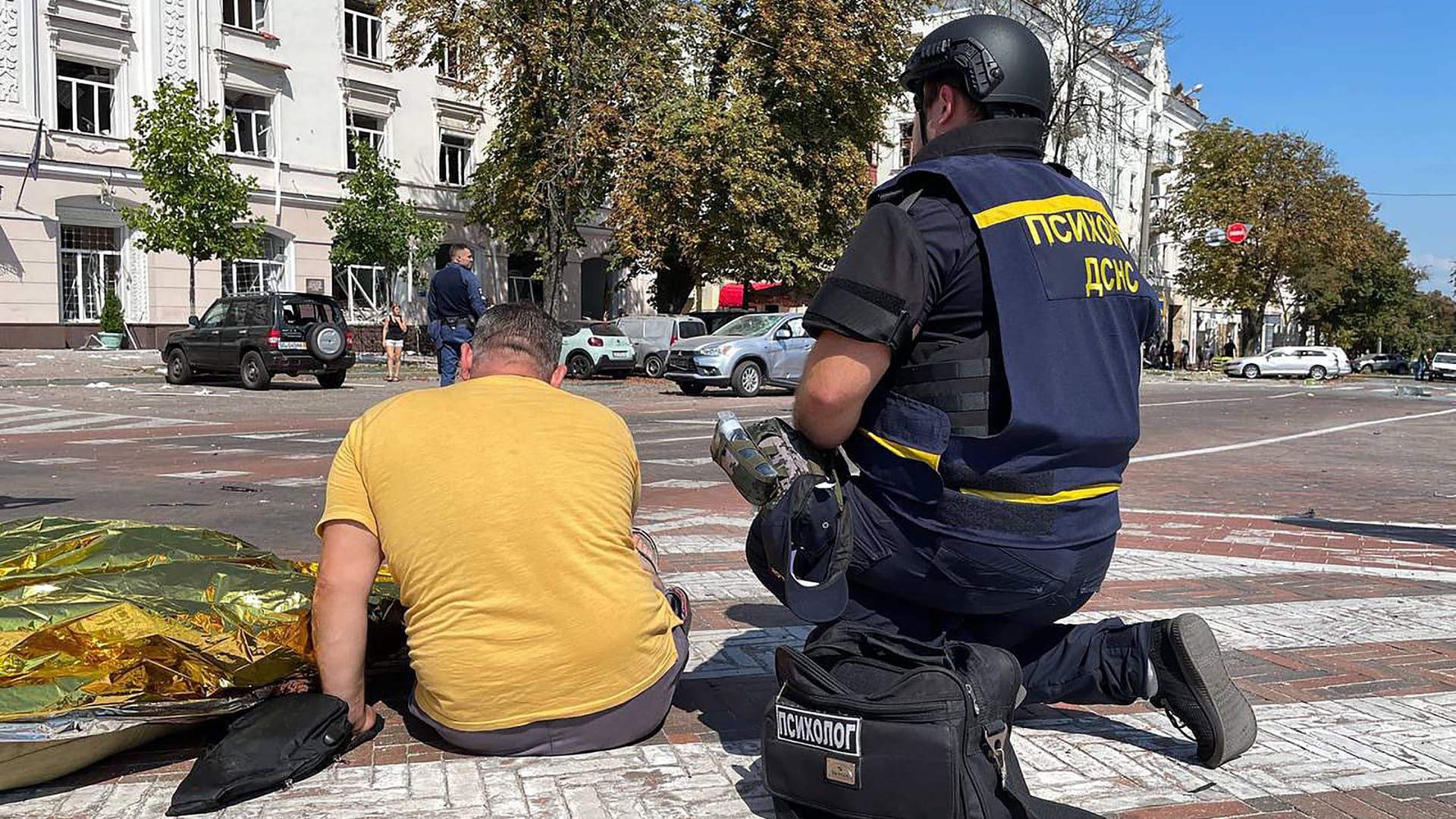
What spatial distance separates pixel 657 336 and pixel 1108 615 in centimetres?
2491

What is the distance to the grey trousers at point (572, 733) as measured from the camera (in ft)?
10.2

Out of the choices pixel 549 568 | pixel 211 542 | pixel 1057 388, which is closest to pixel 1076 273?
pixel 1057 388

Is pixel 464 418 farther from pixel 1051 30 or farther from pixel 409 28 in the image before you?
pixel 1051 30

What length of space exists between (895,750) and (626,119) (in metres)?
25.7

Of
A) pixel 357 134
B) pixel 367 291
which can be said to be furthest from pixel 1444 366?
pixel 357 134

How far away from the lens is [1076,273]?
2.79 meters

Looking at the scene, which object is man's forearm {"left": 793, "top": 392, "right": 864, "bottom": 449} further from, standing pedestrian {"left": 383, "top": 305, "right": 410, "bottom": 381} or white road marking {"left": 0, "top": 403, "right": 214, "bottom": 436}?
standing pedestrian {"left": 383, "top": 305, "right": 410, "bottom": 381}

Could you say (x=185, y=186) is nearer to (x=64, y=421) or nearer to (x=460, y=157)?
(x=64, y=421)

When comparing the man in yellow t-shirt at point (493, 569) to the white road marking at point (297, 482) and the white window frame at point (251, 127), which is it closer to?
the white road marking at point (297, 482)

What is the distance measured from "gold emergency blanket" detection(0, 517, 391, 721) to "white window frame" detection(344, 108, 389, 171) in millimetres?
32465

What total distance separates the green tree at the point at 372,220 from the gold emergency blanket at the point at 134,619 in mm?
30365

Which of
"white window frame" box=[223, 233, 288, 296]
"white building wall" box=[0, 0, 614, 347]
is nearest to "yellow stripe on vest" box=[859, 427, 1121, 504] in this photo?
"white building wall" box=[0, 0, 614, 347]

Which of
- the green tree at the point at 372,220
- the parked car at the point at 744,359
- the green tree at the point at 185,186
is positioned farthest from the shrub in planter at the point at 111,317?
the parked car at the point at 744,359

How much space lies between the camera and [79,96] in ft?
93.8
